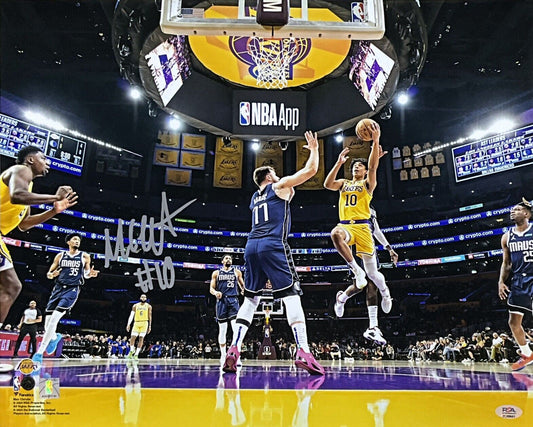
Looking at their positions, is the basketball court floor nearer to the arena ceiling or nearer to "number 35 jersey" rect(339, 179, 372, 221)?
"number 35 jersey" rect(339, 179, 372, 221)

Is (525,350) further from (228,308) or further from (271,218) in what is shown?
(228,308)

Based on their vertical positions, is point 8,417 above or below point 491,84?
below

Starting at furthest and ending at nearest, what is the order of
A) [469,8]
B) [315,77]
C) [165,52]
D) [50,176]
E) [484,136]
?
[50,176] < [484,136] < [469,8] < [315,77] < [165,52]

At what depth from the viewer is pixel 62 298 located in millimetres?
6332

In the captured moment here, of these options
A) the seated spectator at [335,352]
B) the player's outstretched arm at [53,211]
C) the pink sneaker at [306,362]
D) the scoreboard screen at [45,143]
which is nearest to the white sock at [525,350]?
the pink sneaker at [306,362]

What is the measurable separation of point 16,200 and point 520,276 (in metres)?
5.87

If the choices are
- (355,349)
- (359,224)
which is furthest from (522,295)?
(355,349)

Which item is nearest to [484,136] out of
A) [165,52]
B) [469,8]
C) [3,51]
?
[469,8]

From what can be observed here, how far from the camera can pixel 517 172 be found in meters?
22.3

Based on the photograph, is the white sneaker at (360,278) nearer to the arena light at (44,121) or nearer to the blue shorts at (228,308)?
the blue shorts at (228,308)

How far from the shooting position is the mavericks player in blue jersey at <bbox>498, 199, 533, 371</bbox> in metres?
5.34

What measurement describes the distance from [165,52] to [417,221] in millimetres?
19964

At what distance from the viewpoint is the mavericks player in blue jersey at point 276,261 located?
4070 millimetres

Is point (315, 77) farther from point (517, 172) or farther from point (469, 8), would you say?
point (517, 172)
